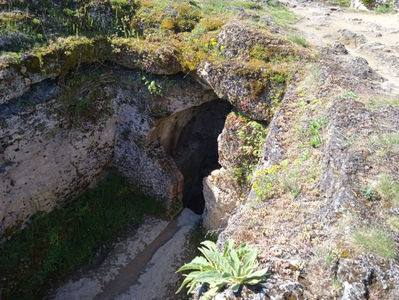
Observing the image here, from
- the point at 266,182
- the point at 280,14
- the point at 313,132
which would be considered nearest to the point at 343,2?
the point at 280,14

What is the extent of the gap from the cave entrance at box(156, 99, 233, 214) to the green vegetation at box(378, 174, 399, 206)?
9258mm

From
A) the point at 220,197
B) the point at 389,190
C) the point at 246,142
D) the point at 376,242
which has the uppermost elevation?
the point at 389,190

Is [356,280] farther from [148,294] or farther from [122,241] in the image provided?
[122,241]

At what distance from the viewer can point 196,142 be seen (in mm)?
16266

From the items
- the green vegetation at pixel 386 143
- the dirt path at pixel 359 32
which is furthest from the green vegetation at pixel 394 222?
the dirt path at pixel 359 32

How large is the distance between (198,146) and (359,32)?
933 cm

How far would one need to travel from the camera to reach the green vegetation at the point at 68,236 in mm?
11320

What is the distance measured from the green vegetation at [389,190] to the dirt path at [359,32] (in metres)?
5.15

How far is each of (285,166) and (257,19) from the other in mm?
9447

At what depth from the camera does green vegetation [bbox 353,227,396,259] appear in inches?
196

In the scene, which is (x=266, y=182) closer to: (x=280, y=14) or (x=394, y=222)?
(x=394, y=222)

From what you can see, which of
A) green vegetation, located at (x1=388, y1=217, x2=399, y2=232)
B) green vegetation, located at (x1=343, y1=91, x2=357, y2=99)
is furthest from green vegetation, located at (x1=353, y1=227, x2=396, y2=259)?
green vegetation, located at (x1=343, y1=91, x2=357, y2=99)

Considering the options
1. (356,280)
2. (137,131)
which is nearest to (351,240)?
(356,280)

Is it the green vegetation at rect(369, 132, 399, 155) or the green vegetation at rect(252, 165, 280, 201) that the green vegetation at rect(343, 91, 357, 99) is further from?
the green vegetation at rect(252, 165, 280, 201)
